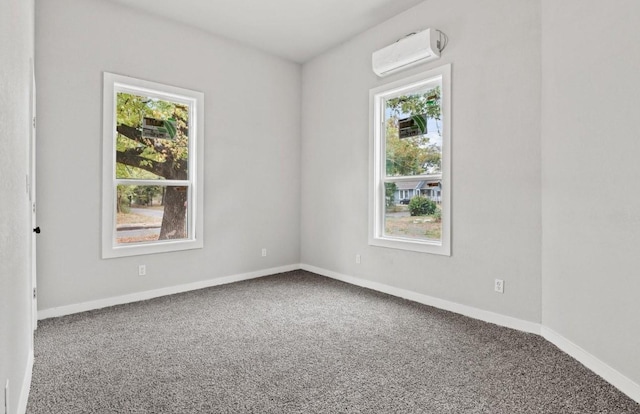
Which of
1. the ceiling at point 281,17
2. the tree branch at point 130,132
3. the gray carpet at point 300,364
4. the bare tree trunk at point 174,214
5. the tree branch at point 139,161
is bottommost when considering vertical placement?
the gray carpet at point 300,364

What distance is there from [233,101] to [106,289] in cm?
256

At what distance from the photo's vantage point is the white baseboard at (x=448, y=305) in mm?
2850

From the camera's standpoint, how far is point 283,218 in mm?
4996

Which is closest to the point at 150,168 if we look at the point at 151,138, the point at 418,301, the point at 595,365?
the point at 151,138

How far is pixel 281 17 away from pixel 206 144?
5.44ft

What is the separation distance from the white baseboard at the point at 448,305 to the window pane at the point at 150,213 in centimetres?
202

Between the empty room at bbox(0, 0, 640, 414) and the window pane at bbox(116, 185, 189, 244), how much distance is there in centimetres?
2

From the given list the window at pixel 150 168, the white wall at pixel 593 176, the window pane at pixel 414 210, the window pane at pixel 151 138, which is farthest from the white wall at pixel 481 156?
the window pane at pixel 151 138

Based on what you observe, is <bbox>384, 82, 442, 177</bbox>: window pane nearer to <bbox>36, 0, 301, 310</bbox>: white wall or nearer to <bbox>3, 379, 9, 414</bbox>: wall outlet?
<bbox>36, 0, 301, 310</bbox>: white wall

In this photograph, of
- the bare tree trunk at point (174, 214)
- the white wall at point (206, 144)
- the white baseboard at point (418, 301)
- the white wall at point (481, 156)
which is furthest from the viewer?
the bare tree trunk at point (174, 214)

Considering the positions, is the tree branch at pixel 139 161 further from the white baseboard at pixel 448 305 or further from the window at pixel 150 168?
the white baseboard at pixel 448 305

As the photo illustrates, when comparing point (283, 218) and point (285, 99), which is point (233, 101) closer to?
point (285, 99)

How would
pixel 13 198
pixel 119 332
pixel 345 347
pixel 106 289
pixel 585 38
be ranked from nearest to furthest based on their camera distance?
pixel 13 198
pixel 585 38
pixel 345 347
pixel 119 332
pixel 106 289

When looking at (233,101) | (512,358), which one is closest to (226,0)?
(233,101)
